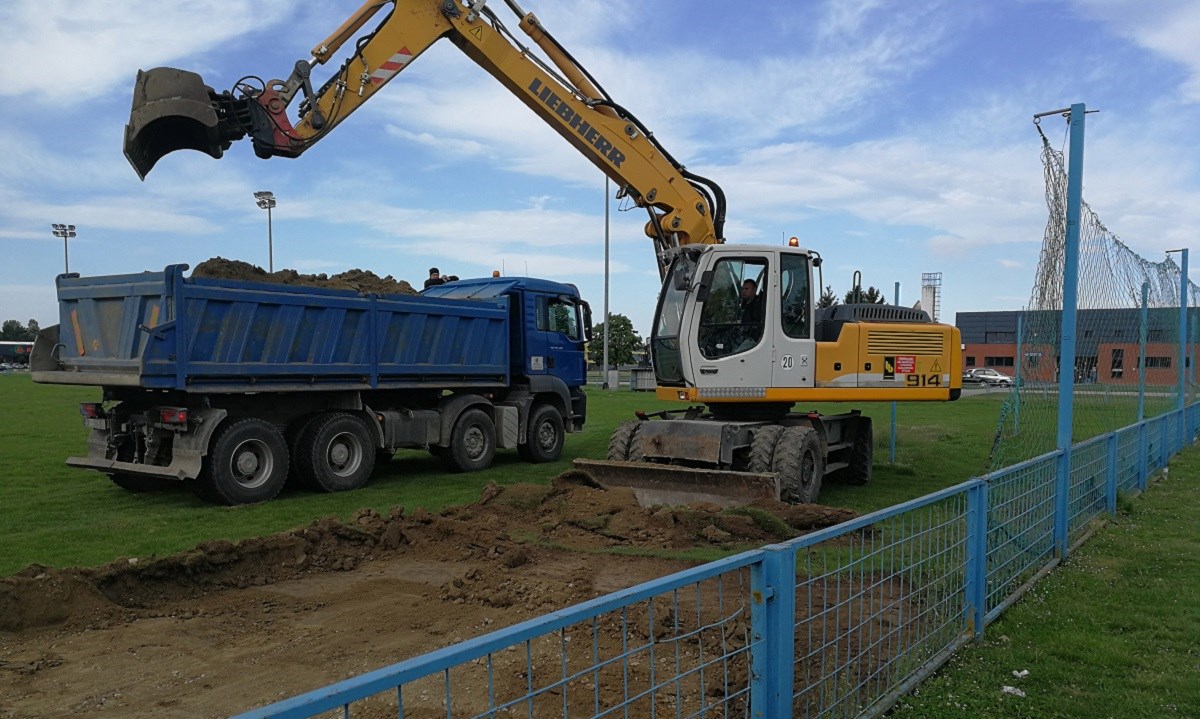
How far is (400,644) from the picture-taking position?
5254 millimetres

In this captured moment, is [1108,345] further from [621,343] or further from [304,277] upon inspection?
[621,343]

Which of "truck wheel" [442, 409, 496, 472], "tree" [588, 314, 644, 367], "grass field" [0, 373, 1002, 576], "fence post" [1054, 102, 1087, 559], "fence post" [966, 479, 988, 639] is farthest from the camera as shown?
"tree" [588, 314, 644, 367]

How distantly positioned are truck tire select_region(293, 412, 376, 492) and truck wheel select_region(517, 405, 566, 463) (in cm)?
306

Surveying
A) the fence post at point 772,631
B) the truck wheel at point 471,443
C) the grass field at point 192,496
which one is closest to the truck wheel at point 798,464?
→ the grass field at point 192,496

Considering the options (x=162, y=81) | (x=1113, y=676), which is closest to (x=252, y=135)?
(x=162, y=81)

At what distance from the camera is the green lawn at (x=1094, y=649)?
14.3ft

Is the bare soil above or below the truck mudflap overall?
below

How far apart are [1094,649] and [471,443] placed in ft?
31.7

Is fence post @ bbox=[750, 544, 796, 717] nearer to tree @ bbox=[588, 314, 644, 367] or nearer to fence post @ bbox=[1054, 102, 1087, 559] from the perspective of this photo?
fence post @ bbox=[1054, 102, 1087, 559]

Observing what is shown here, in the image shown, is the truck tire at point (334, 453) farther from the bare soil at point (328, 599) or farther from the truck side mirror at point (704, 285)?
the truck side mirror at point (704, 285)

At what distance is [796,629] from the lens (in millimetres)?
3682

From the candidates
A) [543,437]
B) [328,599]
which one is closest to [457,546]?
[328,599]

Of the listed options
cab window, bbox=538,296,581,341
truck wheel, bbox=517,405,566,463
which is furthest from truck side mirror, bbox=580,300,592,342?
truck wheel, bbox=517,405,566,463

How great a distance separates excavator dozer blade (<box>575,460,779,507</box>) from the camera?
903cm
